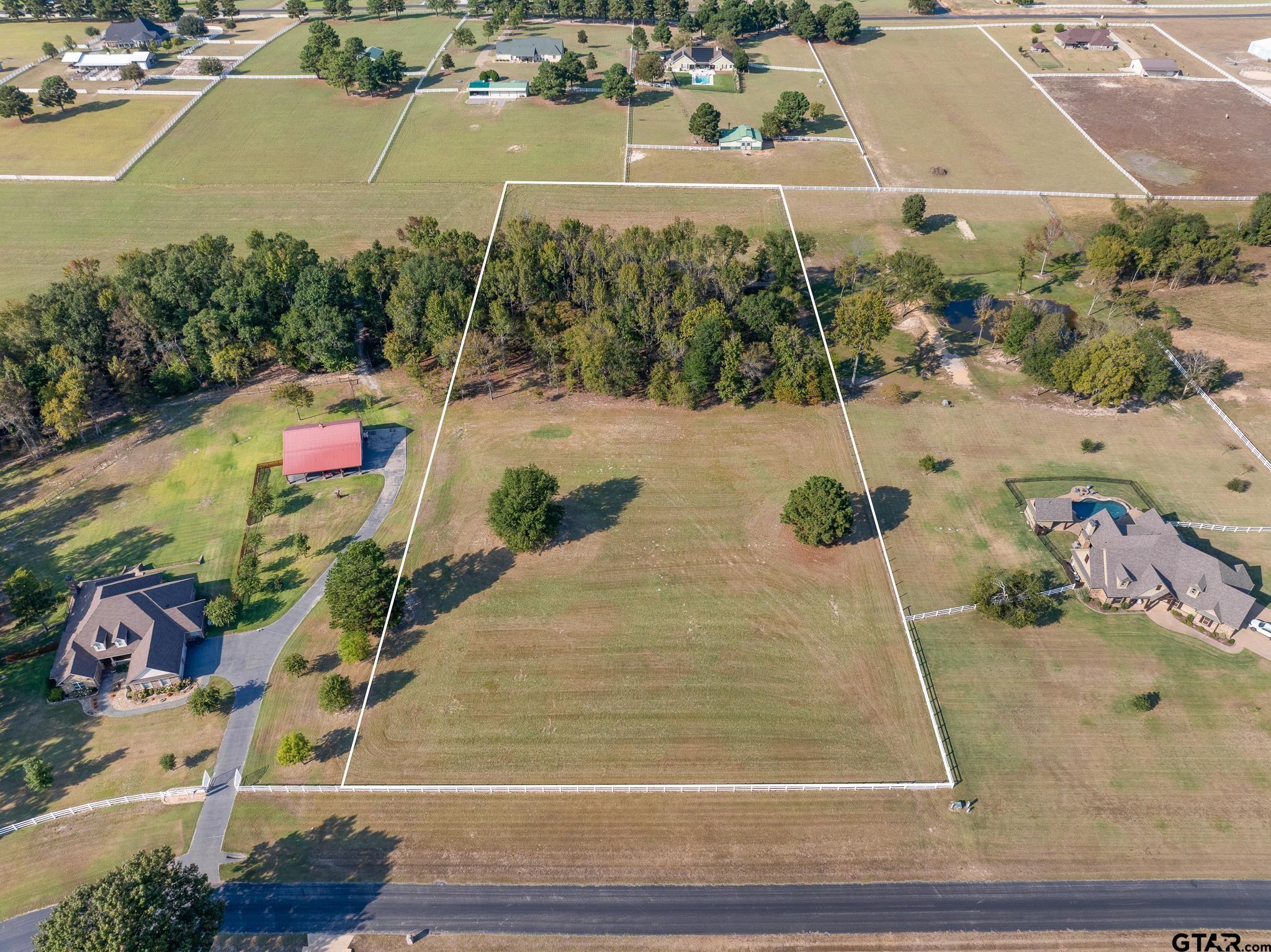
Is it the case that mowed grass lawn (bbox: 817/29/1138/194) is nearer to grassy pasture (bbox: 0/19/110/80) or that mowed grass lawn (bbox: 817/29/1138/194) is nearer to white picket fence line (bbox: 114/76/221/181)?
white picket fence line (bbox: 114/76/221/181)

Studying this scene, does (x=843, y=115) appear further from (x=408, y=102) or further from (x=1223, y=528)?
(x=1223, y=528)

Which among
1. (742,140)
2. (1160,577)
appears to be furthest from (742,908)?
(742,140)

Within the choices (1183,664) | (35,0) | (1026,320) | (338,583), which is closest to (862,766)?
(1183,664)

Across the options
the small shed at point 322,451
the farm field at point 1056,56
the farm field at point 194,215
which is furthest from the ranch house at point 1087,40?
the small shed at point 322,451

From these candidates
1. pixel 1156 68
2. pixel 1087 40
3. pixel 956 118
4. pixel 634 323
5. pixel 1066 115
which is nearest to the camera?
pixel 634 323

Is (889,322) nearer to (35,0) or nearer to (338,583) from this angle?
(338,583)

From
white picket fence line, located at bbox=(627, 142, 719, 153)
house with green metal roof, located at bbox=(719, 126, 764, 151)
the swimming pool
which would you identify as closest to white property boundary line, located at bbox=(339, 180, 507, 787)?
white picket fence line, located at bbox=(627, 142, 719, 153)
